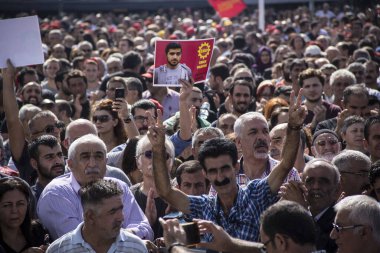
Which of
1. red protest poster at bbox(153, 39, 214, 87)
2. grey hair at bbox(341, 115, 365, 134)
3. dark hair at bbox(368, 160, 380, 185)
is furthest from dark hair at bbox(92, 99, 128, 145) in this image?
dark hair at bbox(368, 160, 380, 185)

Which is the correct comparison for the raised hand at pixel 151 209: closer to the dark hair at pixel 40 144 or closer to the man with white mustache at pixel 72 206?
the man with white mustache at pixel 72 206

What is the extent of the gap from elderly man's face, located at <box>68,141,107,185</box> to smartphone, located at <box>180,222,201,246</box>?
1.97m

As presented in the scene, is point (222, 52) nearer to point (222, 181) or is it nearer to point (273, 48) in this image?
point (273, 48)

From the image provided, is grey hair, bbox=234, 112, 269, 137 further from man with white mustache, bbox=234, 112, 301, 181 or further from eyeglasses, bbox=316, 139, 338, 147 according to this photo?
eyeglasses, bbox=316, 139, 338, 147

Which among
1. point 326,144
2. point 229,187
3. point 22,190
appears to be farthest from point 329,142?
point 22,190

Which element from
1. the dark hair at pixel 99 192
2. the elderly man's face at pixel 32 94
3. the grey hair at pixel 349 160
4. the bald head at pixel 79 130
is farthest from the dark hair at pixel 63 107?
the dark hair at pixel 99 192

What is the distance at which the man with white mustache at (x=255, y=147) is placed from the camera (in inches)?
280

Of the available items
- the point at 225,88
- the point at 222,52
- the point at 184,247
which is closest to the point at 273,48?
the point at 222,52

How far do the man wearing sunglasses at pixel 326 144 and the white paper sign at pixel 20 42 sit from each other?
253cm

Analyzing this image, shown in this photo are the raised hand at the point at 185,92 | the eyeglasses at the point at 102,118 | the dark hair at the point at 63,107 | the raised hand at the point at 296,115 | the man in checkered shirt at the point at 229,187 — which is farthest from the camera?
the dark hair at the point at 63,107

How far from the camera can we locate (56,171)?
7570 mm

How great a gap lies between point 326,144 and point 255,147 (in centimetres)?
149

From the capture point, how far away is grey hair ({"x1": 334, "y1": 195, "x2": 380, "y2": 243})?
17.0ft

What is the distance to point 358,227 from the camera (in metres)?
5.19
